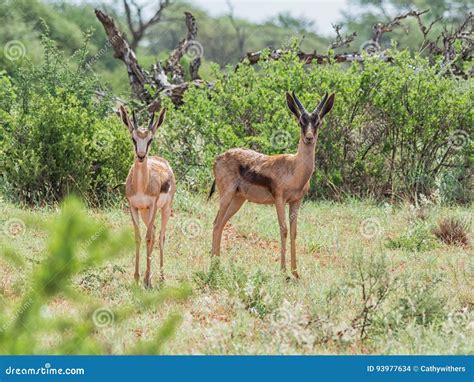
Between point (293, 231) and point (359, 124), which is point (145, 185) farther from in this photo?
point (359, 124)

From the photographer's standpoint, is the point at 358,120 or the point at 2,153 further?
the point at 358,120

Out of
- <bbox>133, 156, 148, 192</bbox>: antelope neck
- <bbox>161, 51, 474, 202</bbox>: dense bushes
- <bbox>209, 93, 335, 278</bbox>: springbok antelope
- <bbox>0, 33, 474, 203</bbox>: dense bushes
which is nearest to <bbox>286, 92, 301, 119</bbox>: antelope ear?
<bbox>209, 93, 335, 278</bbox>: springbok antelope

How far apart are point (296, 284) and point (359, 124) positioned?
18.6 feet

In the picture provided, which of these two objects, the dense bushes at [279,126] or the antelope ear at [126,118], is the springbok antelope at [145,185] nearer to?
the antelope ear at [126,118]

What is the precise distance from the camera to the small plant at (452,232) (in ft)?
35.2

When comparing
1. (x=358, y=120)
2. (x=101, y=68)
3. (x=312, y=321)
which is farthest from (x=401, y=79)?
(x=101, y=68)

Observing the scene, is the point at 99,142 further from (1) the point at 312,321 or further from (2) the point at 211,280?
(1) the point at 312,321

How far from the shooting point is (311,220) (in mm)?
11711

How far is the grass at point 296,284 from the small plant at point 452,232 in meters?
0.10

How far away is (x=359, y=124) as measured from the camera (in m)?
13.5

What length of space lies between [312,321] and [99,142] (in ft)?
22.7

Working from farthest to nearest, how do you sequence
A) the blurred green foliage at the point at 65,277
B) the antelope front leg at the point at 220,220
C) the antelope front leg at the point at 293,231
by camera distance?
the antelope front leg at the point at 220,220 → the antelope front leg at the point at 293,231 → the blurred green foliage at the point at 65,277

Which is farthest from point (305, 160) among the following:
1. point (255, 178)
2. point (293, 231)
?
point (293, 231)

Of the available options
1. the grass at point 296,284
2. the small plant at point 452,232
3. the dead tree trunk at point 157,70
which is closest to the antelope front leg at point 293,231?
the grass at point 296,284
